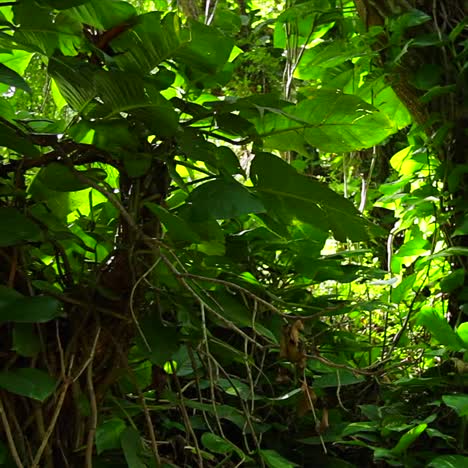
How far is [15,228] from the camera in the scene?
25.8 inches

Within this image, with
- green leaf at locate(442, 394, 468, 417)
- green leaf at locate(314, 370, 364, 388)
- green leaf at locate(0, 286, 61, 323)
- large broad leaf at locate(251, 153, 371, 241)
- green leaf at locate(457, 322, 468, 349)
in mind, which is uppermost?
large broad leaf at locate(251, 153, 371, 241)

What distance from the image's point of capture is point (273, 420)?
108cm

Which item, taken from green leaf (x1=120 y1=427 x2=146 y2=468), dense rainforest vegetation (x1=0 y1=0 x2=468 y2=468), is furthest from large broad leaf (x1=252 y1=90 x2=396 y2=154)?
green leaf (x1=120 y1=427 x2=146 y2=468)

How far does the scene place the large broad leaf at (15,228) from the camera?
642 millimetres

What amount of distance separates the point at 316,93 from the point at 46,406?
473mm

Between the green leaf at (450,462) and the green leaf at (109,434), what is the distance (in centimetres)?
45

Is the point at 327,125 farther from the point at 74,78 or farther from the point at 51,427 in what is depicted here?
the point at 51,427

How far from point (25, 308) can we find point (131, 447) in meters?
0.21

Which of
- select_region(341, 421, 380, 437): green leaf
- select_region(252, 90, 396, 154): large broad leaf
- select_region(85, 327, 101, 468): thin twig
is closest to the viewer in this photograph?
select_region(85, 327, 101, 468): thin twig

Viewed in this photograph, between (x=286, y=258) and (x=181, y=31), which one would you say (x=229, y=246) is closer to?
(x=286, y=258)

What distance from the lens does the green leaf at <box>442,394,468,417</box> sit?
0.90 meters

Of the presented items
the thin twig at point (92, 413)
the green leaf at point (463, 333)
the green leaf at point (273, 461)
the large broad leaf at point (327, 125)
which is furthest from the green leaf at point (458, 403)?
the thin twig at point (92, 413)

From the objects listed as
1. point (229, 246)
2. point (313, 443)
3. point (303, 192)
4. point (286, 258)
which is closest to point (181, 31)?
point (303, 192)

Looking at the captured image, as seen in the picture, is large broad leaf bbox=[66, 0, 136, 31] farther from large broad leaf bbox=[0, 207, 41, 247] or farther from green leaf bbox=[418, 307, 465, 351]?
green leaf bbox=[418, 307, 465, 351]
